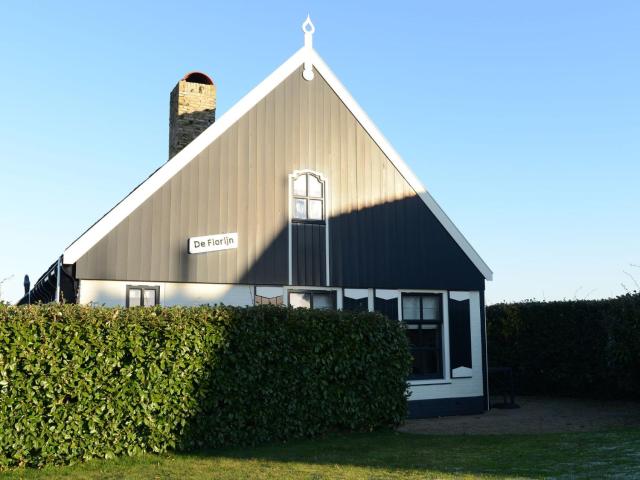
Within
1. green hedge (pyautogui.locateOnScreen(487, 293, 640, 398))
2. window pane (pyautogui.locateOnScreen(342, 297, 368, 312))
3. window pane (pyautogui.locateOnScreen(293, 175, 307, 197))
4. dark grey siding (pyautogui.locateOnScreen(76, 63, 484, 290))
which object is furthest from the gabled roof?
green hedge (pyautogui.locateOnScreen(487, 293, 640, 398))

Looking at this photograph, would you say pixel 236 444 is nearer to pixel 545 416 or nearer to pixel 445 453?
pixel 445 453

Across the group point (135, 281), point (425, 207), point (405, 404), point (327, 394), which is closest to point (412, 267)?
point (425, 207)

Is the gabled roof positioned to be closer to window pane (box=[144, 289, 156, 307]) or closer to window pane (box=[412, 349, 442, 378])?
window pane (box=[144, 289, 156, 307])

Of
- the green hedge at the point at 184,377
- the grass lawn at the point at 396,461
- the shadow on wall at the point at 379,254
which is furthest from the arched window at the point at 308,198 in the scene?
the grass lawn at the point at 396,461

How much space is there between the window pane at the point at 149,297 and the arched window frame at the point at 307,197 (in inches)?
133

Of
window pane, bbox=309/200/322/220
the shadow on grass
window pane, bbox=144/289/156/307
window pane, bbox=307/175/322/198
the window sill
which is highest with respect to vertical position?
window pane, bbox=307/175/322/198

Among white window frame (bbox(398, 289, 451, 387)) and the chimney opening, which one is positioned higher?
the chimney opening

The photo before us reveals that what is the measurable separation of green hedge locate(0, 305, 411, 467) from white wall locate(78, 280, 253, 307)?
2473 mm

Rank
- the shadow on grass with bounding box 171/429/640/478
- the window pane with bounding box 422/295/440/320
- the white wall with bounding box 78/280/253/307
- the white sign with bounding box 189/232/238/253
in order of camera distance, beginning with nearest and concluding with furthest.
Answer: the shadow on grass with bounding box 171/429/640/478 → the white wall with bounding box 78/280/253/307 → the white sign with bounding box 189/232/238/253 → the window pane with bounding box 422/295/440/320

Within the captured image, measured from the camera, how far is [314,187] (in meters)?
15.6

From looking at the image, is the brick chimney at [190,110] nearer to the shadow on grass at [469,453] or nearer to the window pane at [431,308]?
the window pane at [431,308]

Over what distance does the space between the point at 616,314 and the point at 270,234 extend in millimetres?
7814

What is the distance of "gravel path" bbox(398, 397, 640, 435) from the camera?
13.6 meters

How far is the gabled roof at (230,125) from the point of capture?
512 inches
